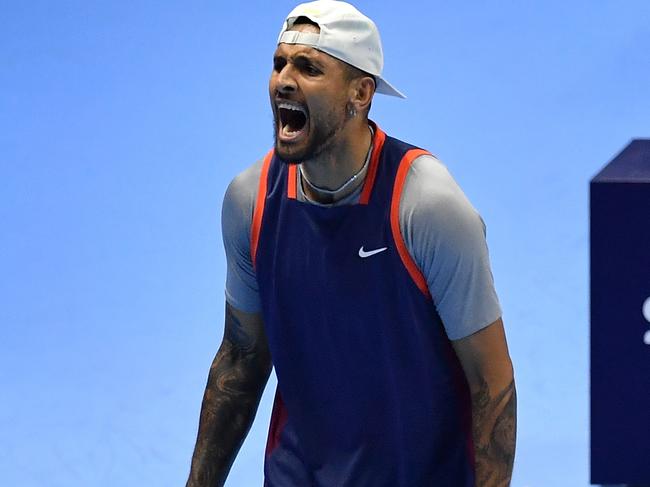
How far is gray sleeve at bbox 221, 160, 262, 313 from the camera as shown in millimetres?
2764

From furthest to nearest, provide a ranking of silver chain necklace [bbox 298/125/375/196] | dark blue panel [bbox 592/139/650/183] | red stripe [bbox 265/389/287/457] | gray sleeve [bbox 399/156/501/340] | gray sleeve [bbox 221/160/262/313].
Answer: dark blue panel [bbox 592/139/650/183]
red stripe [bbox 265/389/287/457]
gray sleeve [bbox 221/160/262/313]
silver chain necklace [bbox 298/125/375/196]
gray sleeve [bbox 399/156/501/340]

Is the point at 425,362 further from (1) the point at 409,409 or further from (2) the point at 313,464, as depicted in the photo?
(2) the point at 313,464

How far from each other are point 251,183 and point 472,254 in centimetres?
43

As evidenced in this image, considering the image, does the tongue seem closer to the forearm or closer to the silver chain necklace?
the silver chain necklace

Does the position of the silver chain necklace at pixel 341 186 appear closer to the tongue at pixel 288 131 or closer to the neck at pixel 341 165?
the neck at pixel 341 165

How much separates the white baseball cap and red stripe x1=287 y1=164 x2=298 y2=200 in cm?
21

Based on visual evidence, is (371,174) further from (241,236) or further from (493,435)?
(493,435)

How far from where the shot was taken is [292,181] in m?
2.73

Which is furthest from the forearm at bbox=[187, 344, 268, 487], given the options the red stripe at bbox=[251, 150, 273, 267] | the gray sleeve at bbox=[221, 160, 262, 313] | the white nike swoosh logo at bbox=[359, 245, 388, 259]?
the white nike swoosh logo at bbox=[359, 245, 388, 259]

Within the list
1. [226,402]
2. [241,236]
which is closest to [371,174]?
[241,236]

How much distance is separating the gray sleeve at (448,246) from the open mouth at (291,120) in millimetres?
197

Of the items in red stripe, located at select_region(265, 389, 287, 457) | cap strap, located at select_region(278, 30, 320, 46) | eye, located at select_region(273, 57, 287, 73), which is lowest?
red stripe, located at select_region(265, 389, 287, 457)

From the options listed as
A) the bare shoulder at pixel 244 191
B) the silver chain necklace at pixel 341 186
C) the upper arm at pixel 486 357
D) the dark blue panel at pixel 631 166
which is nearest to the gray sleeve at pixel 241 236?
the bare shoulder at pixel 244 191

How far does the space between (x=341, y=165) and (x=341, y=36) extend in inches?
8.4
